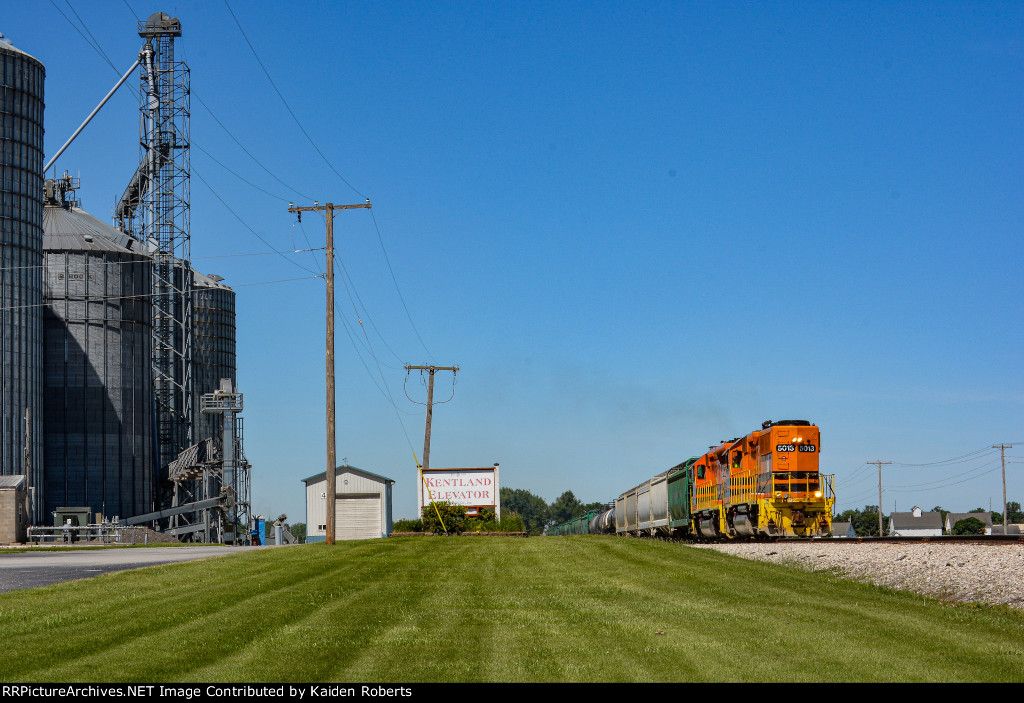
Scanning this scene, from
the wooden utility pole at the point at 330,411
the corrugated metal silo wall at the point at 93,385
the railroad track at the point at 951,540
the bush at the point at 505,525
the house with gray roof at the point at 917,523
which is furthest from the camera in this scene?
the house with gray roof at the point at 917,523

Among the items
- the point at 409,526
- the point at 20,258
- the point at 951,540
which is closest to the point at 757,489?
the point at 951,540

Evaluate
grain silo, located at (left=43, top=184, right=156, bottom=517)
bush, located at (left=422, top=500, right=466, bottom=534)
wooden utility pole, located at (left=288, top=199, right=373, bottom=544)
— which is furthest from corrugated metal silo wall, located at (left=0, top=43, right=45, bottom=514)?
wooden utility pole, located at (left=288, top=199, right=373, bottom=544)

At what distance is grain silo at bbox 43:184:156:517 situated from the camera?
82.4m

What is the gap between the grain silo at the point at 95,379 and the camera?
8238 cm

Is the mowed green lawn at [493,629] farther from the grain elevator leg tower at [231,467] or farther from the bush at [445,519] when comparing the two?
the grain elevator leg tower at [231,467]

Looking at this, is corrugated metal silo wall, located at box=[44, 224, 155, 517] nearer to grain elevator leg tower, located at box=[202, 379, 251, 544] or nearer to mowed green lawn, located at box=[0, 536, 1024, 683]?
grain elevator leg tower, located at box=[202, 379, 251, 544]

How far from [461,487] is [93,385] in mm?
42640

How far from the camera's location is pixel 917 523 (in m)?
156

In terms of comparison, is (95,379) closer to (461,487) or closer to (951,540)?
(461,487)

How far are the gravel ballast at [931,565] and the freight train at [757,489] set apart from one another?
6024mm

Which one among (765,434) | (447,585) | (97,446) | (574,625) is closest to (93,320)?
(97,446)

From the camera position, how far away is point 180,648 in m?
11.2

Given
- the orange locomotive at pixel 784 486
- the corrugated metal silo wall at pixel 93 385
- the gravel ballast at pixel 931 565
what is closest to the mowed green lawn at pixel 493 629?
the gravel ballast at pixel 931 565
